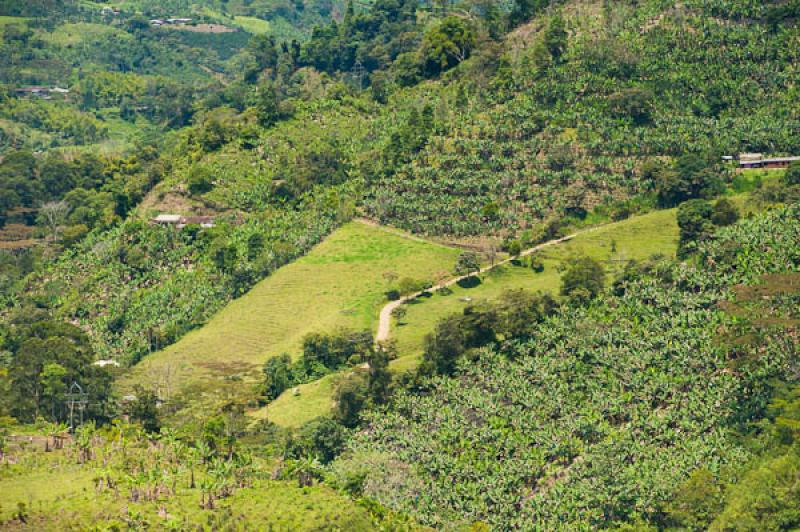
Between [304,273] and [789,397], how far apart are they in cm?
5269

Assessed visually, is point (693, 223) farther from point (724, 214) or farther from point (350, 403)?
point (350, 403)

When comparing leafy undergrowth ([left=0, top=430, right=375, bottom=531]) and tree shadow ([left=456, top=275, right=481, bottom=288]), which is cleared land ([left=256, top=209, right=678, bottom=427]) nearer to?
tree shadow ([left=456, top=275, right=481, bottom=288])

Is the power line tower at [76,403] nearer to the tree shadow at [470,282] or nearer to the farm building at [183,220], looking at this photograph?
the tree shadow at [470,282]

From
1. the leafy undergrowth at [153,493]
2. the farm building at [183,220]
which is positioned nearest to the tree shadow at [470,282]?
the leafy undergrowth at [153,493]

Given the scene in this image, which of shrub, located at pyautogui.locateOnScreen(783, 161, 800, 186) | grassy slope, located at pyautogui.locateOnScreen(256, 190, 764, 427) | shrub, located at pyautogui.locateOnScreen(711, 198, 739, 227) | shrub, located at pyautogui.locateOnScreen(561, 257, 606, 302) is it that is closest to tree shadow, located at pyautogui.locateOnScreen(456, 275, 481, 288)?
grassy slope, located at pyautogui.locateOnScreen(256, 190, 764, 427)

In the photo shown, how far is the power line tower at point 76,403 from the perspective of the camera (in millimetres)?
87125

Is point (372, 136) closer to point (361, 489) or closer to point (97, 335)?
point (97, 335)

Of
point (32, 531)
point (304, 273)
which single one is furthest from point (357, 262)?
point (32, 531)

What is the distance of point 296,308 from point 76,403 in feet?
86.8

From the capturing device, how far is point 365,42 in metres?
188

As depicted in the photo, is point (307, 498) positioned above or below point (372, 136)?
below

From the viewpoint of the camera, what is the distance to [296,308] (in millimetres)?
110062

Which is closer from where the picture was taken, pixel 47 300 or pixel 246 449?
pixel 246 449

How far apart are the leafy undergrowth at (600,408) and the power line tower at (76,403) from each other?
21.5m
